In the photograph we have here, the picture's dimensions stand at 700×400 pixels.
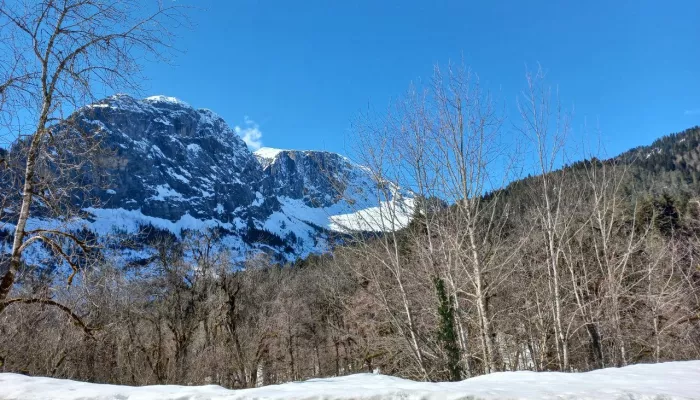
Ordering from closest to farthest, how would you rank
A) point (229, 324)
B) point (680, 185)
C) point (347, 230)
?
point (347, 230)
point (229, 324)
point (680, 185)

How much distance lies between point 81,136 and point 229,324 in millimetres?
16877

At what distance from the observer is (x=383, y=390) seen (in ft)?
10.3

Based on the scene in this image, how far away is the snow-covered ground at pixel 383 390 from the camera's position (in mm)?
3096

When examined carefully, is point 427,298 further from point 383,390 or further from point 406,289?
point 383,390

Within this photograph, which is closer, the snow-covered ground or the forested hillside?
the snow-covered ground

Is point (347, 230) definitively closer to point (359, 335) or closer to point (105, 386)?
point (105, 386)

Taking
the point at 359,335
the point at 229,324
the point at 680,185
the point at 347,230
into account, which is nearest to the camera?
the point at 347,230

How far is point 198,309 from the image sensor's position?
69.7 feet

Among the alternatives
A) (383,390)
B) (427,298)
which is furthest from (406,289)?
(383,390)

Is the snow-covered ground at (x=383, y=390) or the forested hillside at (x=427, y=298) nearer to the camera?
the snow-covered ground at (x=383, y=390)

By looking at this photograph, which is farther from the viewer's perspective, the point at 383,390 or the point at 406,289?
the point at 406,289

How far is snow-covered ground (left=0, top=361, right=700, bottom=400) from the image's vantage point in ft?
10.2

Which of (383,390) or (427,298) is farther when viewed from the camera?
(427,298)

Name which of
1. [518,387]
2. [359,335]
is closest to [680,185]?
[359,335]
